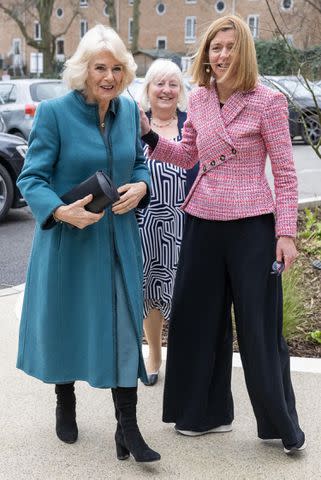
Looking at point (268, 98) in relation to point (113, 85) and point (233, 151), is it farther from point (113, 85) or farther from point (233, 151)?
point (113, 85)

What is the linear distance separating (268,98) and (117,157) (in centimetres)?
71

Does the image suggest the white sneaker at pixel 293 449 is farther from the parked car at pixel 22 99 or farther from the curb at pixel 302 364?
the parked car at pixel 22 99

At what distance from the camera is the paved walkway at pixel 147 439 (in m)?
3.21

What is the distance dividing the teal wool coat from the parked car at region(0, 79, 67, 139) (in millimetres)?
11845

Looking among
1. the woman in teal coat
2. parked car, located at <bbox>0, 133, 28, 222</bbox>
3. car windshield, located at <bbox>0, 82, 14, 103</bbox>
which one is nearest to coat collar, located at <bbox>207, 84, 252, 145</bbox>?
the woman in teal coat

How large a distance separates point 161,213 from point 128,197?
98 centimetres

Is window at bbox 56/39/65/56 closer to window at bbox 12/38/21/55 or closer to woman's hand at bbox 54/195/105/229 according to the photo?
window at bbox 12/38/21/55

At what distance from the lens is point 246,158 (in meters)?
3.19

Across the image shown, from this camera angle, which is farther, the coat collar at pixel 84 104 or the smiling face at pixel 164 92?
the smiling face at pixel 164 92

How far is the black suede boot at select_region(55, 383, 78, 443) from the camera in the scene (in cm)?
349

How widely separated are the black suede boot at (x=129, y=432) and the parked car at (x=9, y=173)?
Answer: 6070mm

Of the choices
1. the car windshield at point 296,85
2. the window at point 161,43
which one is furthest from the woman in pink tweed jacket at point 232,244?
the window at point 161,43

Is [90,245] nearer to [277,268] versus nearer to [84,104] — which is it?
[84,104]

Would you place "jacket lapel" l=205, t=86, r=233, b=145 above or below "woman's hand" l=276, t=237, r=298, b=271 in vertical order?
above
